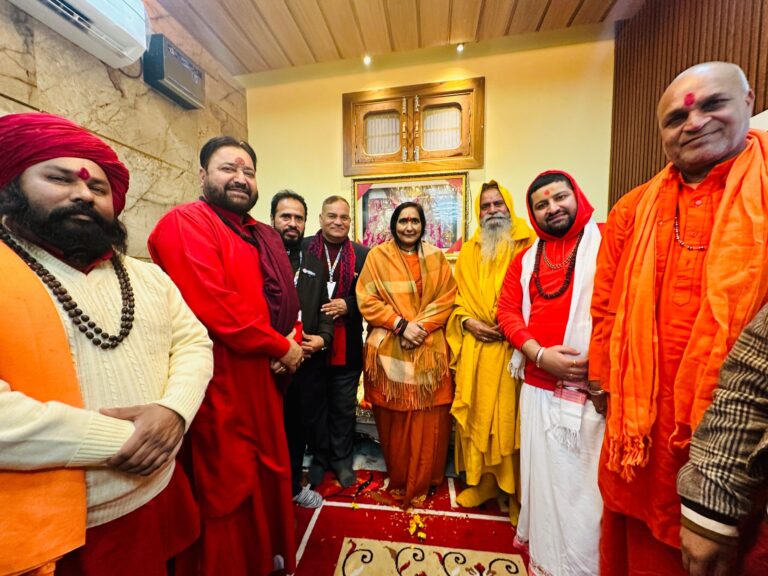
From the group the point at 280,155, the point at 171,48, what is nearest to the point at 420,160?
the point at 280,155

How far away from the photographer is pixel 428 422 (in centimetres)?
189

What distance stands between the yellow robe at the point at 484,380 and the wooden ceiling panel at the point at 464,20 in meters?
1.59

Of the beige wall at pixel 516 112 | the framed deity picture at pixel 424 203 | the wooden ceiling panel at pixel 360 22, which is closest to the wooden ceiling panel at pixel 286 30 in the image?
the wooden ceiling panel at pixel 360 22

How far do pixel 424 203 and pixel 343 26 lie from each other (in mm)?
1602

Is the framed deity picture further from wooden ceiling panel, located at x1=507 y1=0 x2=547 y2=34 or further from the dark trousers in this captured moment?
the dark trousers

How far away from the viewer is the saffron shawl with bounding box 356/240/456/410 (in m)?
1.84

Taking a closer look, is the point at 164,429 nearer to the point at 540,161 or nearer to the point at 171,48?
the point at 171,48

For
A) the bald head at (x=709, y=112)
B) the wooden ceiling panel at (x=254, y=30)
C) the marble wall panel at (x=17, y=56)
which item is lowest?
the bald head at (x=709, y=112)

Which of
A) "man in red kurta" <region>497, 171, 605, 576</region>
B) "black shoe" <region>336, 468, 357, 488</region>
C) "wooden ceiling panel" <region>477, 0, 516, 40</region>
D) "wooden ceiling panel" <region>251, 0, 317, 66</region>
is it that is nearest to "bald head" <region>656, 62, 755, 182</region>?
"man in red kurta" <region>497, 171, 605, 576</region>

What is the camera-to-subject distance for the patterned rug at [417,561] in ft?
4.84

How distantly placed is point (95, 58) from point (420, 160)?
246 centimetres

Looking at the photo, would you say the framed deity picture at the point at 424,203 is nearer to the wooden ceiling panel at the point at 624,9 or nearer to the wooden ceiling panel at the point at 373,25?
the wooden ceiling panel at the point at 373,25

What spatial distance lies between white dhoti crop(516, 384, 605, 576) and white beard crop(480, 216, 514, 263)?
78cm

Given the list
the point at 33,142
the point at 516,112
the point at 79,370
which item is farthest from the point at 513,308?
the point at 516,112
